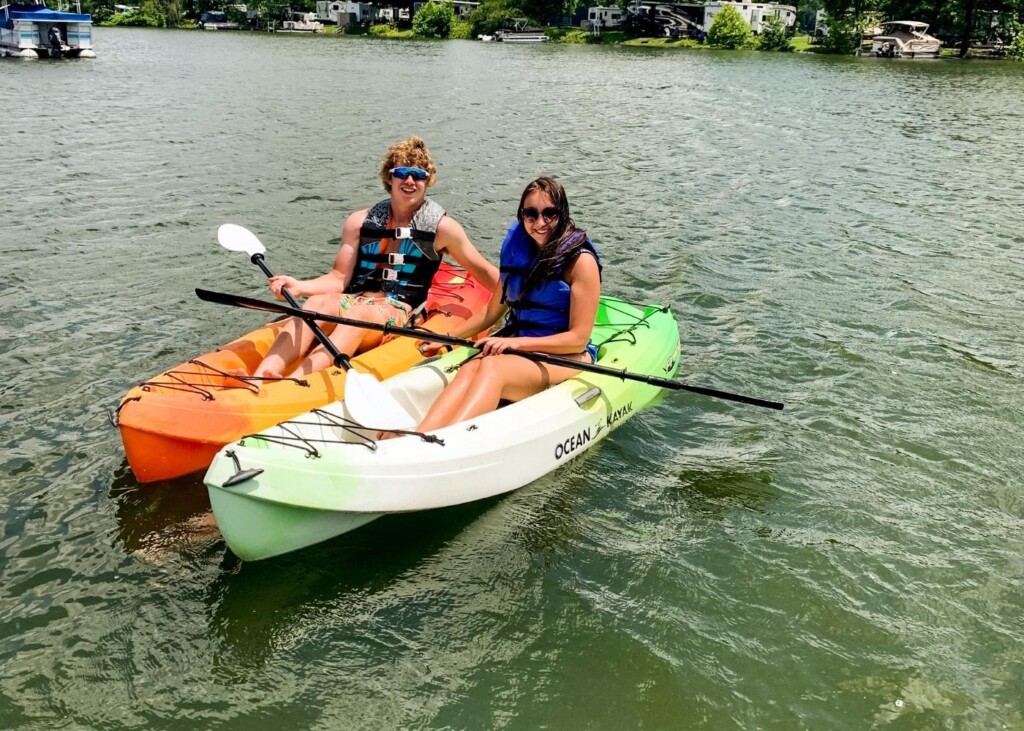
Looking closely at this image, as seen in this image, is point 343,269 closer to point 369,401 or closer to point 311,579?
point 369,401

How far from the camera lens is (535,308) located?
4.95 metres

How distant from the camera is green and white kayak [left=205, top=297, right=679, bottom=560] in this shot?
12.3 feet

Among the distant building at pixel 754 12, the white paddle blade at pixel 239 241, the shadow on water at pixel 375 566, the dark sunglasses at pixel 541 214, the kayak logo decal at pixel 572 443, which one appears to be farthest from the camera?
the distant building at pixel 754 12

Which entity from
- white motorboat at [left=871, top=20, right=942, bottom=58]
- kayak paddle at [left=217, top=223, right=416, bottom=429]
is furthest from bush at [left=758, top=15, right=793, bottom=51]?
kayak paddle at [left=217, top=223, right=416, bottom=429]

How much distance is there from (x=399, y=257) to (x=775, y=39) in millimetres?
54248

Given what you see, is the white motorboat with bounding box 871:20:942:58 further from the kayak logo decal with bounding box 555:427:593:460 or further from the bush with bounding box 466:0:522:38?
the kayak logo decal with bounding box 555:427:593:460

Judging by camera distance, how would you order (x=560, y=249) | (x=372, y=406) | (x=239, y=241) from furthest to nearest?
(x=239, y=241) < (x=560, y=249) < (x=372, y=406)

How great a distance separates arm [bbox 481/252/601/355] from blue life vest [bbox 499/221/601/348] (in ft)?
0.21

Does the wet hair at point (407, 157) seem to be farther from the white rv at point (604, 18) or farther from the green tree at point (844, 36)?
the white rv at point (604, 18)

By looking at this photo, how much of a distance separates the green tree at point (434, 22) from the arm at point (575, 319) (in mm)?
68795

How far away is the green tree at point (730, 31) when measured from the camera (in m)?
54.3

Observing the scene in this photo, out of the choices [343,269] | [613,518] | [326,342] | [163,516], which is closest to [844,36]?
[343,269]

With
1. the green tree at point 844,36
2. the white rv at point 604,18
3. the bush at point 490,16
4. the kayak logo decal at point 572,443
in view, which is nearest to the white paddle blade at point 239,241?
the kayak logo decal at point 572,443

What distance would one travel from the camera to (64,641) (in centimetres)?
374
